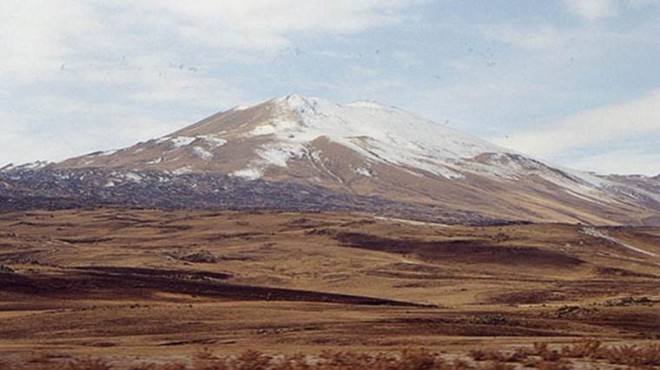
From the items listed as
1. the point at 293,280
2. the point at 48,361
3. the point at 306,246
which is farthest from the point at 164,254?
the point at 48,361

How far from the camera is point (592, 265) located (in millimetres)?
85500

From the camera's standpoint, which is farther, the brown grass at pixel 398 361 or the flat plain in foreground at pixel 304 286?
the flat plain in foreground at pixel 304 286

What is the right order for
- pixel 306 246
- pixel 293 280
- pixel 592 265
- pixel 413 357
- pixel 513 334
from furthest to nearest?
pixel 306 246, pixel 592 265, pixel 293 280, pixel 513 334, pixel 413 357

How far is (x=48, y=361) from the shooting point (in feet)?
55.5

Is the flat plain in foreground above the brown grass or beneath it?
beneath

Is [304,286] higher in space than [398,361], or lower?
lower

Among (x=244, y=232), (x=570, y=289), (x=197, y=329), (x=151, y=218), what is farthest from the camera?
(x=151, y=218)

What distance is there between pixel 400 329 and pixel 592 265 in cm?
5979

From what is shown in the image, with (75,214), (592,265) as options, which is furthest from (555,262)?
(75,214)

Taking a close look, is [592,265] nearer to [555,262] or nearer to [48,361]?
[555,262]

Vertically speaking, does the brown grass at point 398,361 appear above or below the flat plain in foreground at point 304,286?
above

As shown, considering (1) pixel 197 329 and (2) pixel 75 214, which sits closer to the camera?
(1) pixel 197 329

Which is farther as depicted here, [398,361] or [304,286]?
[304,286]

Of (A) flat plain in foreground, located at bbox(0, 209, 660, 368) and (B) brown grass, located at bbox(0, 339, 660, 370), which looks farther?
(A) flat plain in foreground, located at bbox(0, 209, 660, 368)
